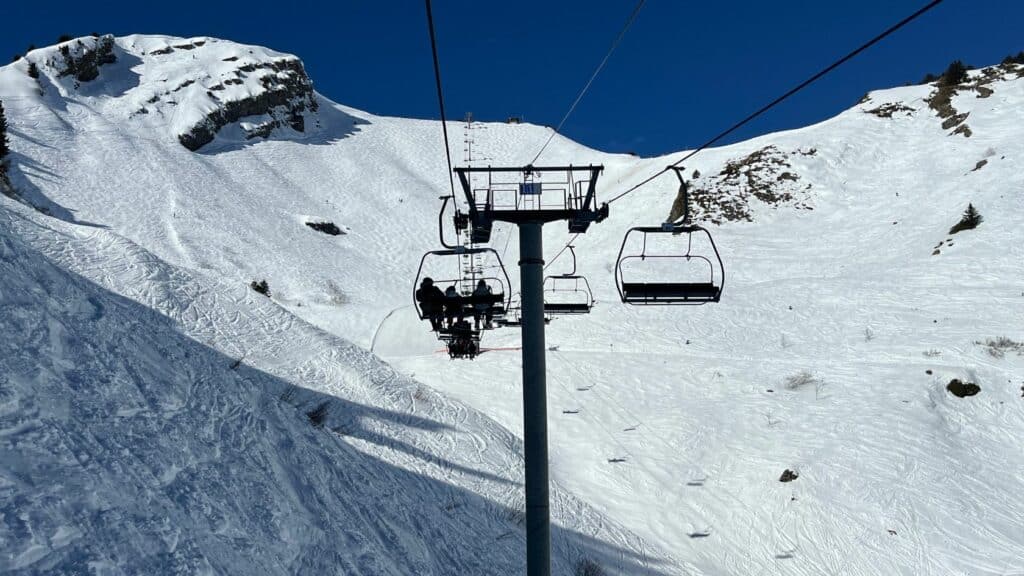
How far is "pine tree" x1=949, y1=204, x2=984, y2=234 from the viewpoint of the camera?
35219 millimetres

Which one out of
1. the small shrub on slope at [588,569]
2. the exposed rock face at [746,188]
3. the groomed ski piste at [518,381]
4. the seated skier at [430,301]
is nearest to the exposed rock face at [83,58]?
the groomed ski piste at [518,381]

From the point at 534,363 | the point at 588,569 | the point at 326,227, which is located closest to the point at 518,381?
the point at 588,569

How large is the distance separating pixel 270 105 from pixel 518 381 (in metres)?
60.2

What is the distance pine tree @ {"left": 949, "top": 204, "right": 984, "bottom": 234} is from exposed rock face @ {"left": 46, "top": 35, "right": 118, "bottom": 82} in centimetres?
7400

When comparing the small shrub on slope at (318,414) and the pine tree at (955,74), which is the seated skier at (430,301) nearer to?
the small shrub on slope at (318,414)

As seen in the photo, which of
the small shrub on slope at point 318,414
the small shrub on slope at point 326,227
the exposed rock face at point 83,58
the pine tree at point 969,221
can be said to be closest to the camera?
the small shrub on slope at point 318,414

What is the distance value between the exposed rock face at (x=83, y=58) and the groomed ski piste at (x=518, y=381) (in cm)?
1039

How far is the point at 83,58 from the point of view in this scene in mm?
68250

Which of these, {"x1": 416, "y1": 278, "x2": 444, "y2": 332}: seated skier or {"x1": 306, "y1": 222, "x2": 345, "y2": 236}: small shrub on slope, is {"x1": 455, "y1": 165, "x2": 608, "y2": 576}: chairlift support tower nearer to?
{"x1": 416, "y1": 278, "x2": 444, "y2": 332}: seated skier

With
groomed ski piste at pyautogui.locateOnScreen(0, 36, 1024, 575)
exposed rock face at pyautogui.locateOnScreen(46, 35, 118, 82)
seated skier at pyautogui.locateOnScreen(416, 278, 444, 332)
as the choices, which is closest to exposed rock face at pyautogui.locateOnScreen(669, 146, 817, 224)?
groomed ski piste at pyautogui.locateOnScreen(0, 36, 1024, 575)

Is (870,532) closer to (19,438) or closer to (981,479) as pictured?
(981,479)

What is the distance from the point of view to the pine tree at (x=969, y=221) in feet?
116

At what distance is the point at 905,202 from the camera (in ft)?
144

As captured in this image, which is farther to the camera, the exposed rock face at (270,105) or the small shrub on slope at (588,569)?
the exposed rock face at (270,105)
